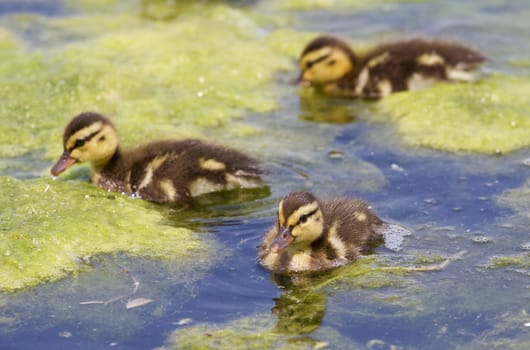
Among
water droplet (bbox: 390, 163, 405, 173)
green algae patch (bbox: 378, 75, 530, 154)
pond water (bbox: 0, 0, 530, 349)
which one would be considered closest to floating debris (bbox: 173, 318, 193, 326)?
pond water (bbox: 0, 0, 530, 349)

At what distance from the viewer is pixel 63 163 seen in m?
6.23

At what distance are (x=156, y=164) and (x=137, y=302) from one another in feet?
4.93

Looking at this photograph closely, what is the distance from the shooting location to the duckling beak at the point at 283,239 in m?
4.93

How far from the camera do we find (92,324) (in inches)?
181

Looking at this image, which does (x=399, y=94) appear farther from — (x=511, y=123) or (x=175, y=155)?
(x=175, y=155)

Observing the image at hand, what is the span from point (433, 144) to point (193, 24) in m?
3.52

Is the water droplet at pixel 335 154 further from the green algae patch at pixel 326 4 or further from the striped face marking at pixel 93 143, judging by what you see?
the green algae patch at pixel 326 4

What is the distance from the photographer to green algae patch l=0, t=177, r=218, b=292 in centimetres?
505

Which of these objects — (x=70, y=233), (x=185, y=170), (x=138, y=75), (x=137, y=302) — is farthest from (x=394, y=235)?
(x=138, y=75)

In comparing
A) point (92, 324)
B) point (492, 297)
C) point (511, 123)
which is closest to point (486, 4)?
point (511, 123)

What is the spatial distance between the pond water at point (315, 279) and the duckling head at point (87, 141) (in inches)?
6.8

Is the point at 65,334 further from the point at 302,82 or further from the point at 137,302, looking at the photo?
the point at 302,82

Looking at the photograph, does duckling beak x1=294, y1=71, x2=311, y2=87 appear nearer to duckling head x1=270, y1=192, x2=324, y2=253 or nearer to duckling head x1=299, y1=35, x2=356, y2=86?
duckling head x1=299, y1=35, x2=356, y2=86

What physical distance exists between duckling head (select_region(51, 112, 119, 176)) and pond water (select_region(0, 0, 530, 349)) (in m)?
0.17
